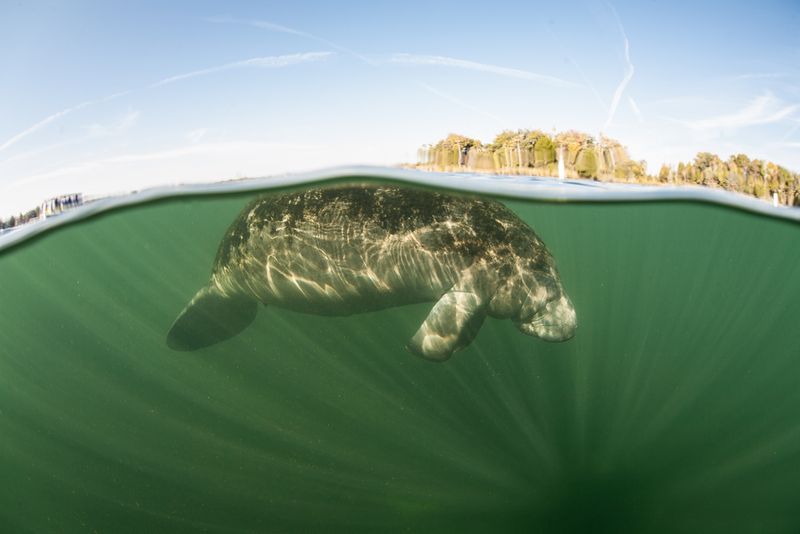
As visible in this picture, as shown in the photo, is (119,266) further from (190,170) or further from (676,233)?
(676,233)

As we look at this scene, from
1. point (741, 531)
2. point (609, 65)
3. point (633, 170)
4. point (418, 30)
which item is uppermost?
point (418, 30)

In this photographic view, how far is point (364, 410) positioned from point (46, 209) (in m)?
6.74

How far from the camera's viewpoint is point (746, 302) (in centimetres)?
1702

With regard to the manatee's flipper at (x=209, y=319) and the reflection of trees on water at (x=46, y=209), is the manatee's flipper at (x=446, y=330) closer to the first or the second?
the manatee's flipper at (x=209, y=319)

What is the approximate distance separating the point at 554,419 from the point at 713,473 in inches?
115

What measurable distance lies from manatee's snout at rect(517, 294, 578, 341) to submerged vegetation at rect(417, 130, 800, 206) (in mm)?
2020

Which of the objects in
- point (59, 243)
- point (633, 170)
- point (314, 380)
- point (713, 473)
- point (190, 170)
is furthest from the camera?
point (314, 380)

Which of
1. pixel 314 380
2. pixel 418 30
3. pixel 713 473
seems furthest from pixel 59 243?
pixel 713 473

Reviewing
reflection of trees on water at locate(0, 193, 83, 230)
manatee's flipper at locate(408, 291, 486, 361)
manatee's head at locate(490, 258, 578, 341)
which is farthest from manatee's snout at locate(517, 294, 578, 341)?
reflection of trees on water at locate(0, 193, 83, 230)

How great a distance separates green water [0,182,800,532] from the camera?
24.7 feet

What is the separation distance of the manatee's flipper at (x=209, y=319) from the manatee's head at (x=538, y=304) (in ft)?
12.4

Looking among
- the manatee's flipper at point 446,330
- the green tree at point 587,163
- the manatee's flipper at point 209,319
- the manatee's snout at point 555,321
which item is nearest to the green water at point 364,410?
the green tree at point 587,163

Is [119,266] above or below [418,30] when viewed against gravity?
below

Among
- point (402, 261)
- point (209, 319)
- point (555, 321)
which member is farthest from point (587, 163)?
point (209, 319)
